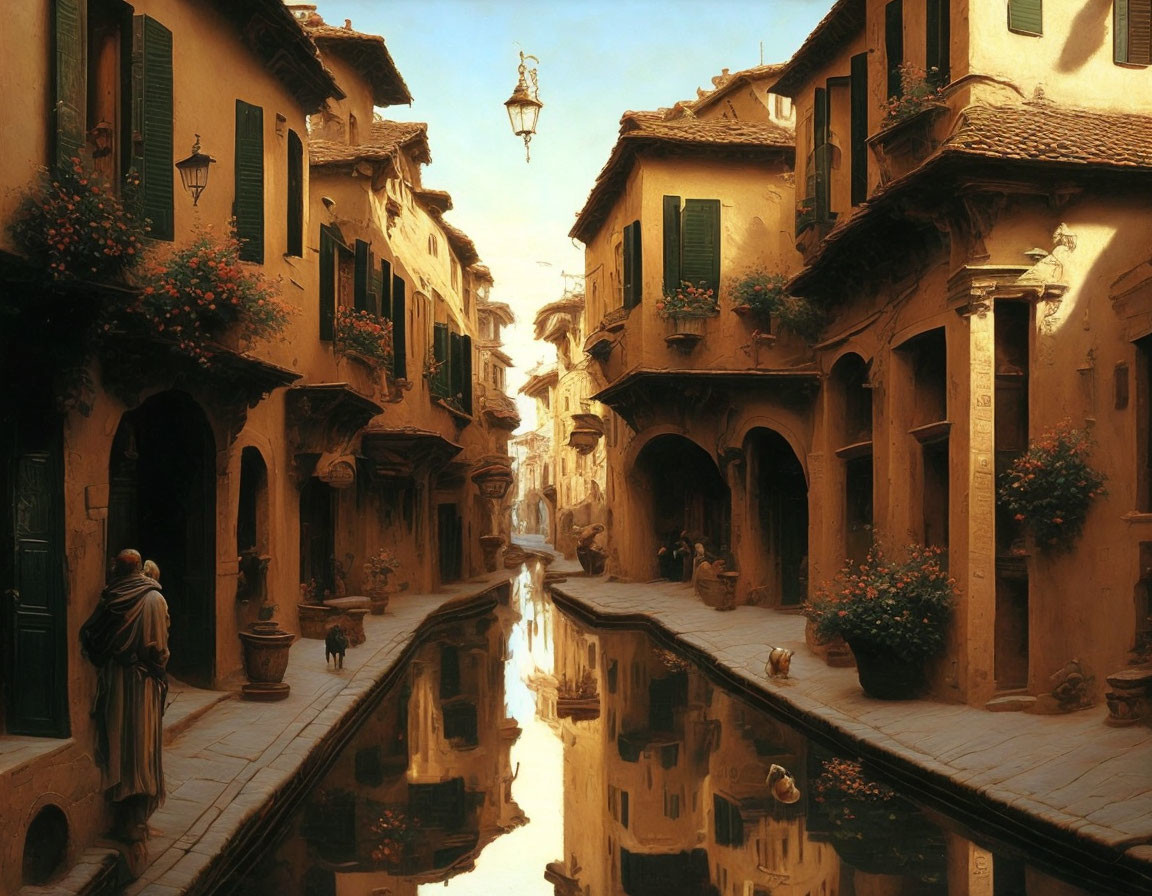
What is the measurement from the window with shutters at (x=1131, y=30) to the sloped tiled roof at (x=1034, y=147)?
745 mm

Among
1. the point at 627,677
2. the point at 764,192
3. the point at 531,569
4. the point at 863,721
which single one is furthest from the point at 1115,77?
the point at 531,569

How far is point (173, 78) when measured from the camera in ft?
41.4

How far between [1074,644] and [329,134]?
1873 centimetres

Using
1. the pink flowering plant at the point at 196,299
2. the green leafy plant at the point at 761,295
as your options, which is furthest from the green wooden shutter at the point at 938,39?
the green leafy plant at the point at 761,295

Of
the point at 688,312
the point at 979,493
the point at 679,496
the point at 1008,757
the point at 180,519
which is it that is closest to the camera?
the point at 1008,757

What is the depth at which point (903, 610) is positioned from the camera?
12938 millimetres

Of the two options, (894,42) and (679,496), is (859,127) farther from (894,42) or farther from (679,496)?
(679,496)

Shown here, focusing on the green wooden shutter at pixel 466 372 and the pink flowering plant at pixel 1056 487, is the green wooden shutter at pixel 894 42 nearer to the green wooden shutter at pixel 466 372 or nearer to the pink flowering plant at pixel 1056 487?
the pink flowering plant at pixel 1056 487

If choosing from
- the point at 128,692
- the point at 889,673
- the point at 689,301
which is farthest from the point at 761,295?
the point at 128,692

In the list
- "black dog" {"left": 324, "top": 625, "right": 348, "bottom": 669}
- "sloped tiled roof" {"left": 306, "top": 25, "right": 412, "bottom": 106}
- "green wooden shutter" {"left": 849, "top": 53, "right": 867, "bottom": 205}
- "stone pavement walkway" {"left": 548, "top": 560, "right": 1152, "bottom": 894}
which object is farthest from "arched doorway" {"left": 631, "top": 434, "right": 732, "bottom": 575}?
"black dog" {"left": 324, "top": 625, "right": 348, "bottom": 669}

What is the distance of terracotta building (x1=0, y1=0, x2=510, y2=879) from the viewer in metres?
7.88

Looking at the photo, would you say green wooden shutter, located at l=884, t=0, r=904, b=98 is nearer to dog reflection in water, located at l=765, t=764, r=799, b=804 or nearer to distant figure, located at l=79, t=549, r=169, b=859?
dog reflection in water, located at l=765, t=764, r=799, b=804

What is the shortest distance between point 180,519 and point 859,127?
35.9 feet

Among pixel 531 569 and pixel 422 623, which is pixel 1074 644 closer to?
pixel 422 623
